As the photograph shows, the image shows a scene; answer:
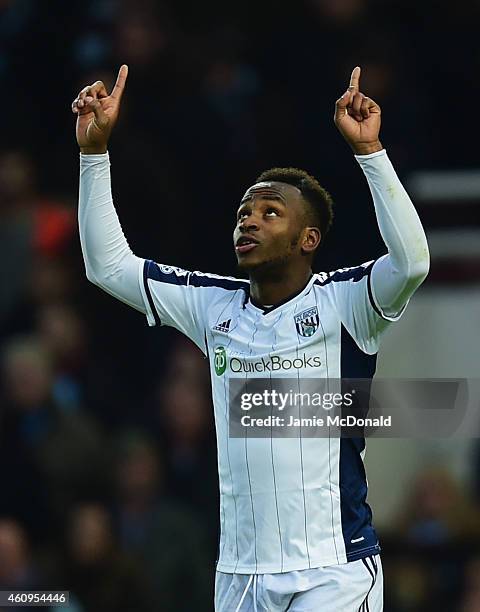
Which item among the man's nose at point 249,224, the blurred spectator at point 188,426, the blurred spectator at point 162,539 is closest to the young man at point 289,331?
the man's nose at point 249,224

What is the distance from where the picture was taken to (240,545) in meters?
3.80

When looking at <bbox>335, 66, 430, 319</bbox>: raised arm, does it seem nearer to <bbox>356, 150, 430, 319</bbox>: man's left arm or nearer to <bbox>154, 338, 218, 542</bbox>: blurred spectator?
<bbox>356, 150, 430, 319</bbox>: man's left arm

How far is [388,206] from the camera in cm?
361

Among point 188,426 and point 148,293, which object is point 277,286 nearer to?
point 148,293

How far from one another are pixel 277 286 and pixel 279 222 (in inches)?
7.2

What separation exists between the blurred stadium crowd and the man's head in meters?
2.33

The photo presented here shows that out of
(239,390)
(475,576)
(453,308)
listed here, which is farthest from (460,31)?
(239,390)

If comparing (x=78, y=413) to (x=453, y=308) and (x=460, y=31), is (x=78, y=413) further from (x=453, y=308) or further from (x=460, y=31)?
(x=460, y=31)

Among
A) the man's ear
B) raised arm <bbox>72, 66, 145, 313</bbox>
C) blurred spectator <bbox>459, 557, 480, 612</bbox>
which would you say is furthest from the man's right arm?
blurred spectator <bbox>459, 557, 480, 612</bbox>

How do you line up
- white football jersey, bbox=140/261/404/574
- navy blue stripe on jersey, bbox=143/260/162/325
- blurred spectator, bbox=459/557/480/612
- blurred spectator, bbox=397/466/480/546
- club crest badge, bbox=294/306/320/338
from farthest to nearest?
1. blurred spectator, bbox=397/466/480/546
2. blurred spectator, bbox=459/557/480/612
3. navy blue stripe on jersey, bbox=143/260/162/325
4. club crest badge, bbox=294/306/320/338
5. white football jersey, bbox=140/261/404/574

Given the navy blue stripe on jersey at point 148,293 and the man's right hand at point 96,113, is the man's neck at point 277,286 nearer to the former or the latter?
the navy blue stripe on jersey at point 148,293

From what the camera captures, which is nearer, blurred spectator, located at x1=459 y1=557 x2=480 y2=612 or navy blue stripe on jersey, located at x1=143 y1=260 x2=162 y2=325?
navy blue stripe on jersey, located at x1=143 y1=260 x2=162 y2=325

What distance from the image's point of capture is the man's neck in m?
3.97

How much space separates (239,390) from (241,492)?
11.2 inches
